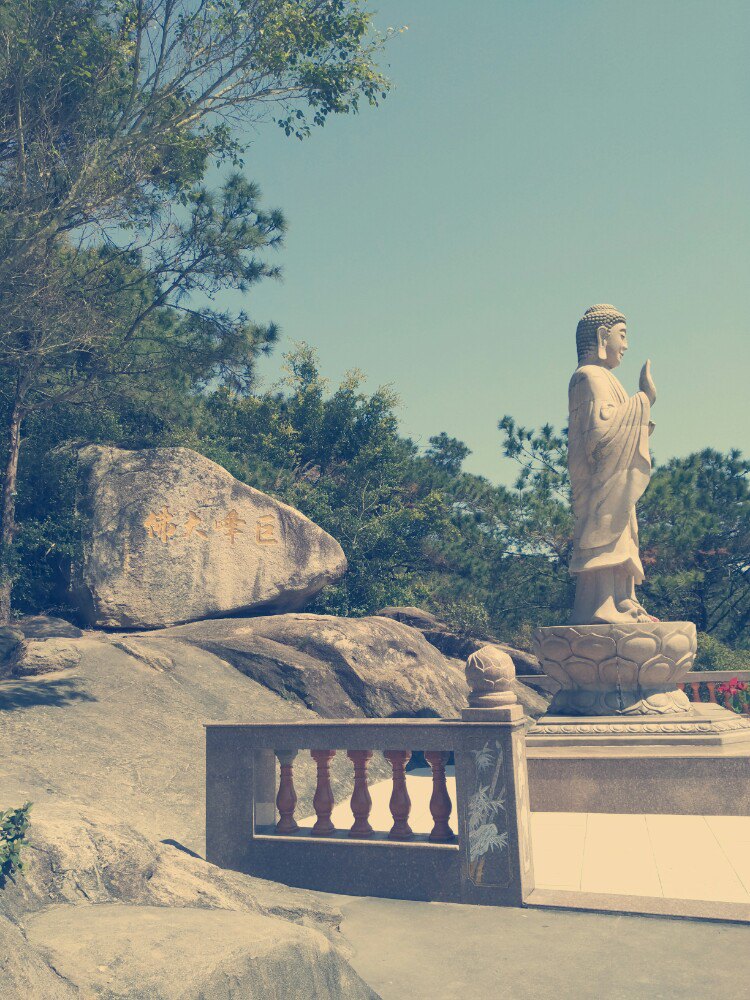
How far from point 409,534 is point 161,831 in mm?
12376

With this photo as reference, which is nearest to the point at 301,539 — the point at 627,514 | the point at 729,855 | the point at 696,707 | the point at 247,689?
the point at 247,689

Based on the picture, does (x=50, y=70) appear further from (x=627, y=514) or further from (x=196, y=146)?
(x=627, y=514)

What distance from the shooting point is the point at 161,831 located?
6.20m

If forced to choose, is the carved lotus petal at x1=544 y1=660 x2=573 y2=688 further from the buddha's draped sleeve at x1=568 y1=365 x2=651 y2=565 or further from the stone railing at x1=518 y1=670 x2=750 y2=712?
the stone railing at x1=518 y1=670 x2=750 y2=712

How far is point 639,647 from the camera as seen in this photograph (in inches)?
324

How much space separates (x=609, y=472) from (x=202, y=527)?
5.67m

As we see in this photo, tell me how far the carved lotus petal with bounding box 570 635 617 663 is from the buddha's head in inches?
123

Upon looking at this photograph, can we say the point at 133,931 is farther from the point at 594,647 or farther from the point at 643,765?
the point at 594,647

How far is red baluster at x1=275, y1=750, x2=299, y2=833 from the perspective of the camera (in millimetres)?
5609

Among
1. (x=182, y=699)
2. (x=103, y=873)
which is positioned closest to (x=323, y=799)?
(x=103, y=873)

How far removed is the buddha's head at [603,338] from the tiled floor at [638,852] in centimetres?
485

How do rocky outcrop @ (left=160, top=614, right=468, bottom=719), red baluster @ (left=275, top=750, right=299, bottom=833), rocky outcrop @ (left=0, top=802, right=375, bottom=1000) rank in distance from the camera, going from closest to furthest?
rocky outcrop @ (left=0, top=802, right=375, bottom=1000), red baluster @ (left=275, top=750, right=299, bottom=833), rocky outcrop @ (left=160, top=614, right=468, bottom=719)

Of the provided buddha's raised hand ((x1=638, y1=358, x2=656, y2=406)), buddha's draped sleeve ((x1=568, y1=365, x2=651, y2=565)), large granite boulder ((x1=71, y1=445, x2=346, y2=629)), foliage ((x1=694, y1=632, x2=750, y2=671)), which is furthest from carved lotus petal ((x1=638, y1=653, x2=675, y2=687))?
foliage ((x1=694, y1=632, x2=750, y2=671))

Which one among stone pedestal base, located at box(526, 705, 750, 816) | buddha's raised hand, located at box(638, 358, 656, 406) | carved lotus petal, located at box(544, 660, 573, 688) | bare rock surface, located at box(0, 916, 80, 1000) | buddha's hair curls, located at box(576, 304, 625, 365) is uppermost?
buddha's hair curls, located at box(576, 304, 625, 365)
